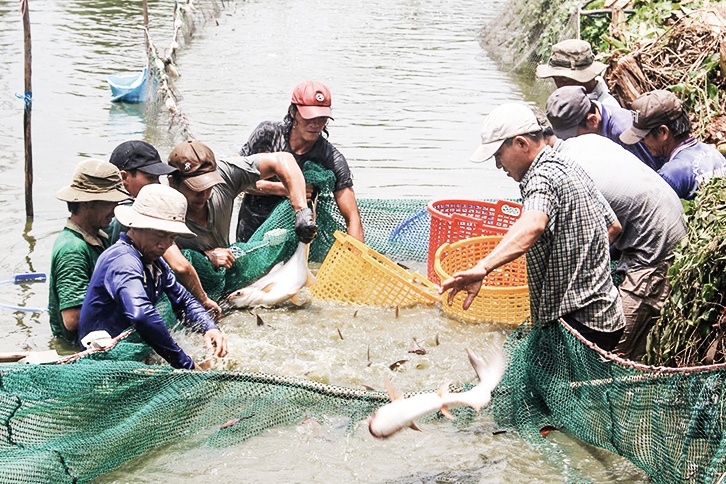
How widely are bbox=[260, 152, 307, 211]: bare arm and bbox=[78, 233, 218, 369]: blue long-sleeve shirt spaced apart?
61.0 inches

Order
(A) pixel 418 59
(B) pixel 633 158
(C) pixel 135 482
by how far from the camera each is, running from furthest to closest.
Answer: (A) pixel 418 59 → (B) pixel 633 158 → (C) pixel 135 482

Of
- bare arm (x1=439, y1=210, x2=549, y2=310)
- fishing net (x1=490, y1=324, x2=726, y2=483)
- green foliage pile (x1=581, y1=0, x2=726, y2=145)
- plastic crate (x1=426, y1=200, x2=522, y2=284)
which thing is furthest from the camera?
green foliage pile (x1=581, y1=0, x2=726, y2=145)

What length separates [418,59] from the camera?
62.7 feet

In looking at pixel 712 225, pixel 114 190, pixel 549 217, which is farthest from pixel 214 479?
pixel 712 225

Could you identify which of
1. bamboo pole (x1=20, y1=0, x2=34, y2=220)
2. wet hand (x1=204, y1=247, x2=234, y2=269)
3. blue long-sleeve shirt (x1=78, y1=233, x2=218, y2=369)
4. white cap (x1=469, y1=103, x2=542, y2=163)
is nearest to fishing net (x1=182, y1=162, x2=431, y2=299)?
wet hand (x1=204, y1=247, x2=234, y2=269)

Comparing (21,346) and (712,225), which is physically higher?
(712,225)

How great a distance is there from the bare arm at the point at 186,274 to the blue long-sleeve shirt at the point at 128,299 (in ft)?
1.18

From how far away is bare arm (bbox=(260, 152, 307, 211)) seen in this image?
6438 mm

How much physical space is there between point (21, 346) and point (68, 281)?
162 centimetres

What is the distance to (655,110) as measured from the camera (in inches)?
225

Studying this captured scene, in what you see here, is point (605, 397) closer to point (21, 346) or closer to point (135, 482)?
point (135, 482)

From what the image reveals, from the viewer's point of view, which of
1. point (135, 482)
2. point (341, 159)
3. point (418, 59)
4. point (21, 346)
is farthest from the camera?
point (418, 59)

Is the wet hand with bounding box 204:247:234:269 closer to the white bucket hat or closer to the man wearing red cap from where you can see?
the man wearing red cap

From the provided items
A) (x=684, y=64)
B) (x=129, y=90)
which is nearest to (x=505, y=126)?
(x=684, y=64)
